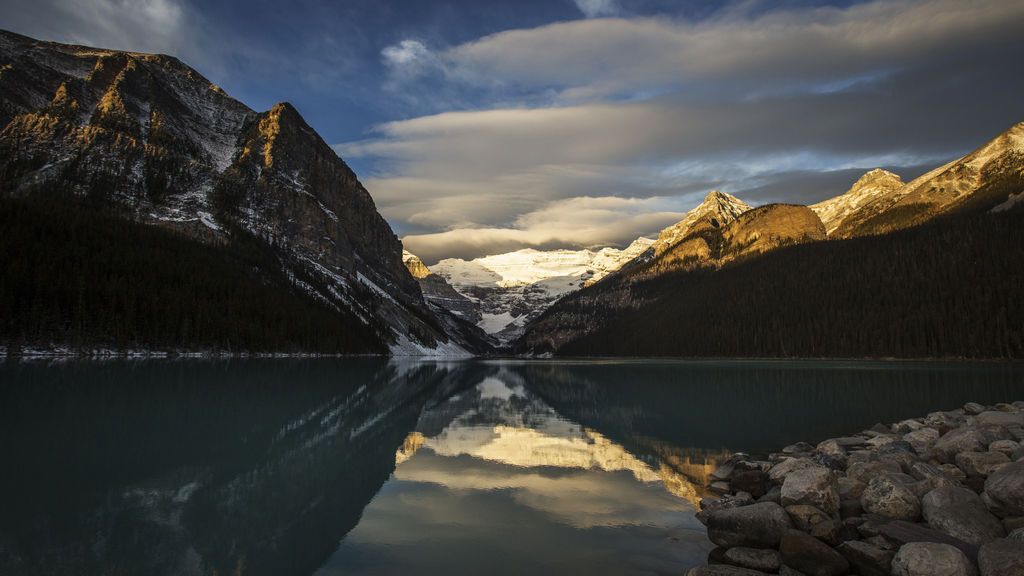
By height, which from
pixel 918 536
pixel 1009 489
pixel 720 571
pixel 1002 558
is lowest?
pixel 720 571

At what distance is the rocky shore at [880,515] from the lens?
34.9 ft

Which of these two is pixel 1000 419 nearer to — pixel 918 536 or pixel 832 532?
pixel 918 536

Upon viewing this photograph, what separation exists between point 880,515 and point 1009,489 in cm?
273

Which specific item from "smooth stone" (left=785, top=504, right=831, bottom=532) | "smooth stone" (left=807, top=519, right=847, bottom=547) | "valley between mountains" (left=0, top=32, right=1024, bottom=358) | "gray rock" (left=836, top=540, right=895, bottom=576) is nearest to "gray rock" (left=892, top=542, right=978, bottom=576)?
"gray rock" (left=836, top=540, right=895, bottom=576)

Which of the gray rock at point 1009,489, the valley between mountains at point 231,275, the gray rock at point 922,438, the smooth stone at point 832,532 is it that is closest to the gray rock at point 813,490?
the smooth stone at point 832,532

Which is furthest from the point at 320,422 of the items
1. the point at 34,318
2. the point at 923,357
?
the point at 923,357

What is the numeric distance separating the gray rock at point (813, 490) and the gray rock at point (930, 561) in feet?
10.1

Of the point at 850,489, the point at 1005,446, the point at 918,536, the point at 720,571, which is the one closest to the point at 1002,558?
the point at 918,536

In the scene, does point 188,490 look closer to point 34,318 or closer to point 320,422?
point 320,422

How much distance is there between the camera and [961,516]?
484 inches

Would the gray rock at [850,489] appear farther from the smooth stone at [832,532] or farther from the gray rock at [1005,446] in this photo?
the gray rock at [1005,446]

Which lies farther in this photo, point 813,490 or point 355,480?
point 355,480

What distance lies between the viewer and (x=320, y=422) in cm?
3130

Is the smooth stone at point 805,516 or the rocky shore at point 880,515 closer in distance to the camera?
the rocky shore at point 880,515
